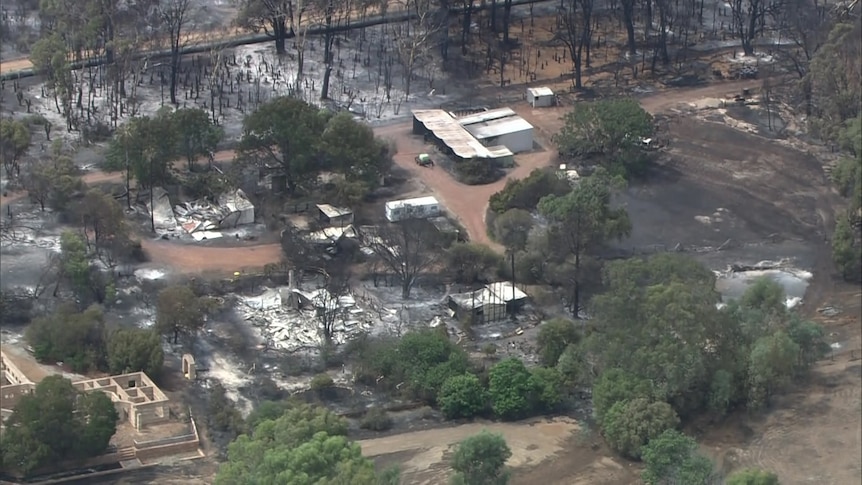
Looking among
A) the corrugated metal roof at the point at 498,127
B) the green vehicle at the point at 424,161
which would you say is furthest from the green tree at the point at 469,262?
the corrugated metal roof at the point at 498,127

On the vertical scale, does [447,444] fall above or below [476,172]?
below

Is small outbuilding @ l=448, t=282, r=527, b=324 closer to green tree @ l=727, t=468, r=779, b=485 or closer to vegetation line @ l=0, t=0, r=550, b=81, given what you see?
green tree @ l=727, t=468, r=779, b=485

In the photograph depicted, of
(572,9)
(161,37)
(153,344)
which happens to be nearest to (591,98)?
(572,9)

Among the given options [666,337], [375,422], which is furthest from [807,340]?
[375,422]

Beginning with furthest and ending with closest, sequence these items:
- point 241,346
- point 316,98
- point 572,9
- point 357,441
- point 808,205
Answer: point 572,9, point 316,98, point 808,205, point 241,346, point 357,441

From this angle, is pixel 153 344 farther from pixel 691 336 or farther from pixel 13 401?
pixel 691 336

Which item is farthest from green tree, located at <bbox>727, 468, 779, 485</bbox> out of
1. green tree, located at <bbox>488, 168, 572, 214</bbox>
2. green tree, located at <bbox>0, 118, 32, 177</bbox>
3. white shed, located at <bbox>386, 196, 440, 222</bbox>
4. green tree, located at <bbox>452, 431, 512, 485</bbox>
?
green tree, located at <bbox>0, 118, 32, 177</bbox>

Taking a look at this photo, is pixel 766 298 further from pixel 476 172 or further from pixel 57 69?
pixel 57 69
